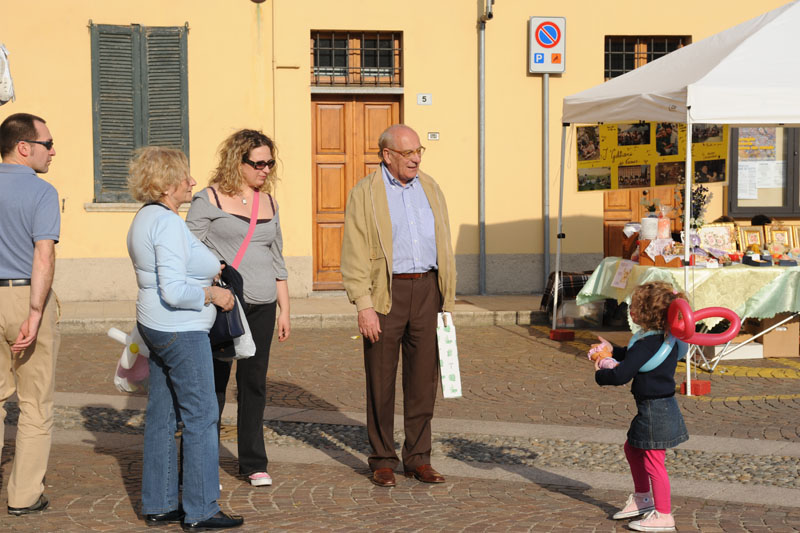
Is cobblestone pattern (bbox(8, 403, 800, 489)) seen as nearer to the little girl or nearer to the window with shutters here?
the little girl

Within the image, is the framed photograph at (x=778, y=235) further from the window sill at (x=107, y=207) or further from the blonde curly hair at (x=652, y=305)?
the window sill at (x=107, y=207)

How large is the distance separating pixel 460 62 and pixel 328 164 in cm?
220

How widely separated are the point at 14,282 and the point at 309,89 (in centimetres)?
893

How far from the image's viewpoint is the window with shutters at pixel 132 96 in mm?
13086

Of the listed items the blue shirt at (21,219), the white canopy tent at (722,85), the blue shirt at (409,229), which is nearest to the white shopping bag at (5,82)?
the blue shirt at (21,219)

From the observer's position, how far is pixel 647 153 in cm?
1009

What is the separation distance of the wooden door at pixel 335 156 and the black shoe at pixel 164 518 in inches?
351

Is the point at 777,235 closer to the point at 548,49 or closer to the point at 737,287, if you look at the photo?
the point at 737,287

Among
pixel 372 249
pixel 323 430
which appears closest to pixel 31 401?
pixel 372 249

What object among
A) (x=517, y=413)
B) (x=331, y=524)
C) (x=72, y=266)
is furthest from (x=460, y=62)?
(x=331, y=524)

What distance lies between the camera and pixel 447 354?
17.9 ft

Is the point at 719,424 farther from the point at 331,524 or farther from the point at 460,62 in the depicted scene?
the point at 460,62

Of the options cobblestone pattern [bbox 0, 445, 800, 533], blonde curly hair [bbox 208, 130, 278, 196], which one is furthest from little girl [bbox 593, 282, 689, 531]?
blonde curly hair [bbox 208, 130, 278, 196]

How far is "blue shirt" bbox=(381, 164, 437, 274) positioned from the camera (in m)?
5.35
